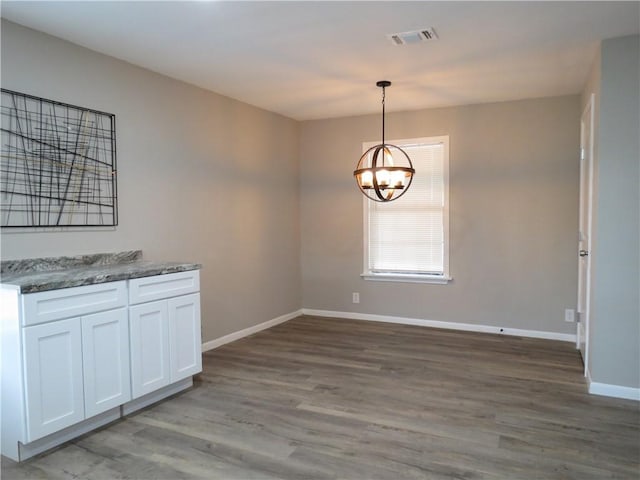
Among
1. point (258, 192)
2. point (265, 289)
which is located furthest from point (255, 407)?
point (258, 192)

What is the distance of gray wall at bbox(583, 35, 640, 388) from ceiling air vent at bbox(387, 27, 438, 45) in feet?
3.92

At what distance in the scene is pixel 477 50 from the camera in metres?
3.31

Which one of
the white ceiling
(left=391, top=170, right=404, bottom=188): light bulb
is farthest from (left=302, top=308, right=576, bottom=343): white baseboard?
the white ceiling

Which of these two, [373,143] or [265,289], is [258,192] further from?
[373,143]

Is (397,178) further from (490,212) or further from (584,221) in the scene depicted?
(584,221)

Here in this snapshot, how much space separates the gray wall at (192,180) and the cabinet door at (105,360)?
2.27 ft

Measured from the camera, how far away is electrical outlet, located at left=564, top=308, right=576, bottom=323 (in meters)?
4.56

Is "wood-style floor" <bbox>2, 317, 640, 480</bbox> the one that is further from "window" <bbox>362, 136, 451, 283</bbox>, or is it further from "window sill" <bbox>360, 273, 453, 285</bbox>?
"window" <bbox>362, 136, 451, 283</bbox>

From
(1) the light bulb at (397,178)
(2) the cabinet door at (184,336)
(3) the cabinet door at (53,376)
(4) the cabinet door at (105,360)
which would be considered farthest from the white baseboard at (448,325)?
(3) the cabinet door at (53,376)

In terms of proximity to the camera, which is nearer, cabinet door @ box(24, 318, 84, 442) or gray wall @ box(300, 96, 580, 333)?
cabinet door @ box(24, 318, 84, 442)

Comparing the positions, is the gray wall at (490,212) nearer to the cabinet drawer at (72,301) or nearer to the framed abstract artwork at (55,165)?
the framed abstract artwork at (55,165)

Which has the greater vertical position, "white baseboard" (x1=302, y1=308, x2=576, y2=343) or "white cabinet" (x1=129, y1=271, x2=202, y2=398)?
"white cabinet" (x1=129, y1=271, x2=202, y2=398)

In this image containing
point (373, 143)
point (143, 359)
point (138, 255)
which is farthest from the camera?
point (373, 143)

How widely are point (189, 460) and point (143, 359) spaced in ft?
2.64
